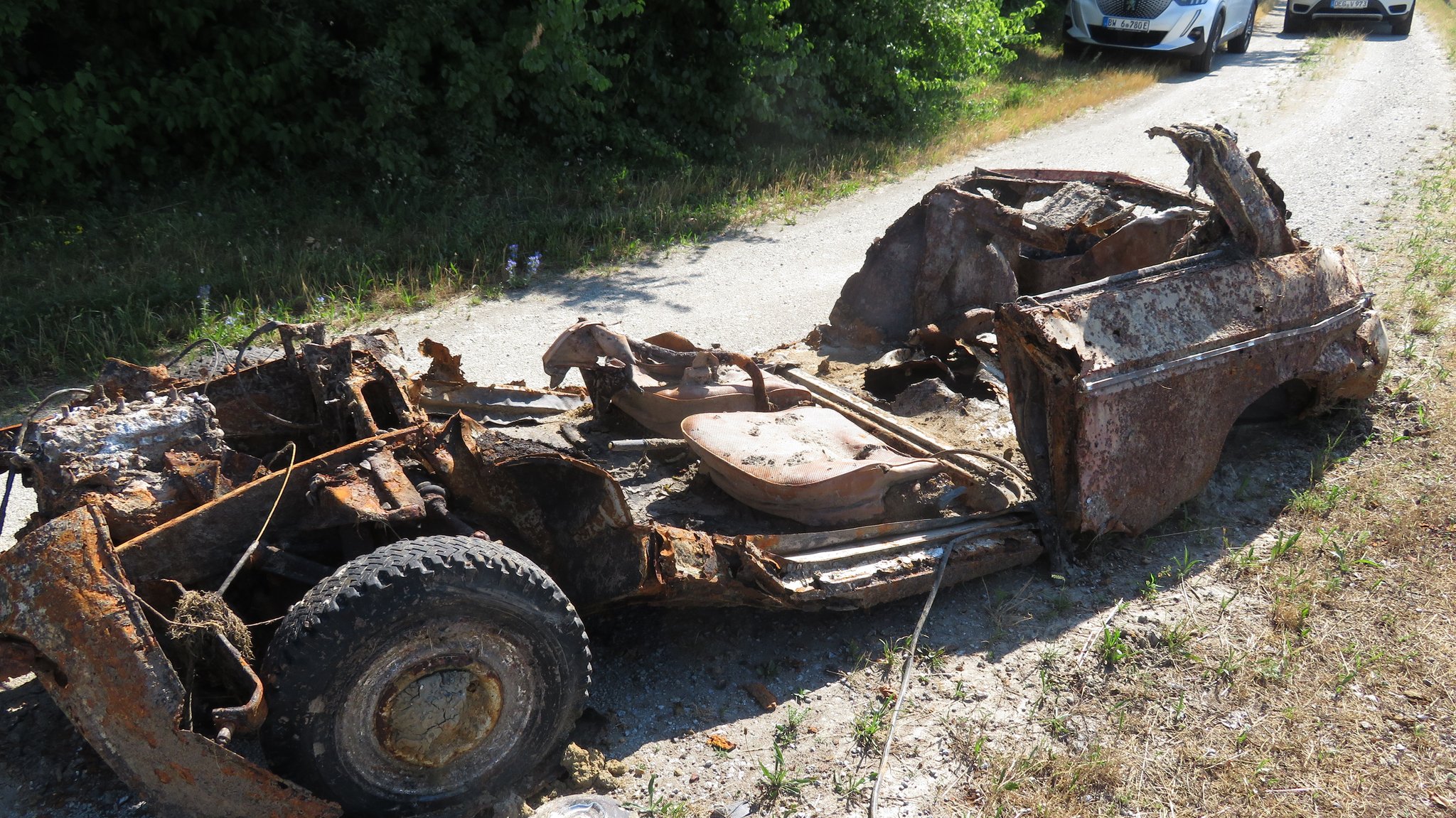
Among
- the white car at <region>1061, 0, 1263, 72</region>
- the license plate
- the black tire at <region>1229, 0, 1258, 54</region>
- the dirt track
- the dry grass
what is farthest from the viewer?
the black tire at <region>1229, 0, 1258, 54</region>

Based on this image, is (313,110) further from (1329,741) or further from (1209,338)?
(1329,741)

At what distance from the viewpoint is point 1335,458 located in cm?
541

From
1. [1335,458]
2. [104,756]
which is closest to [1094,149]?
[1335,458]

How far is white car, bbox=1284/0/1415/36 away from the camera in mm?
22109

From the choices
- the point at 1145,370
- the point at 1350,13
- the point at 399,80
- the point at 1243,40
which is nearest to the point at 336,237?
the point at 399,80

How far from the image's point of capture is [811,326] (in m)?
7.54

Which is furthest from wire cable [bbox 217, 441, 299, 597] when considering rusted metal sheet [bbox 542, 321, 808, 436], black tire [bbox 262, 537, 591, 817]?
rusted metal sheet [bbox 542, 321, 808, 436]

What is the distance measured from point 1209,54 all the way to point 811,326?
13.5 m

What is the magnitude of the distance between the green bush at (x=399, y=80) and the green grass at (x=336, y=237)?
34 cm

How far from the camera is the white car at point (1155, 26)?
17.0 meters

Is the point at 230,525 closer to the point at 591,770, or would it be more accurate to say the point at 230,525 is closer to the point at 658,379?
the point at 591,770

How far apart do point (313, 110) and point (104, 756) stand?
8.25 meters

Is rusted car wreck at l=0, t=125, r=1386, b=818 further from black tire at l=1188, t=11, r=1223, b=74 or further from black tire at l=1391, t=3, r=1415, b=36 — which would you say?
black tire at l=1391, t=3, r=1415, b=36

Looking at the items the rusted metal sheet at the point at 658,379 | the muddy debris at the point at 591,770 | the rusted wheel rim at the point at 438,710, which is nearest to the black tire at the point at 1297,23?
the rusted metal sheet at the point at 658,379
